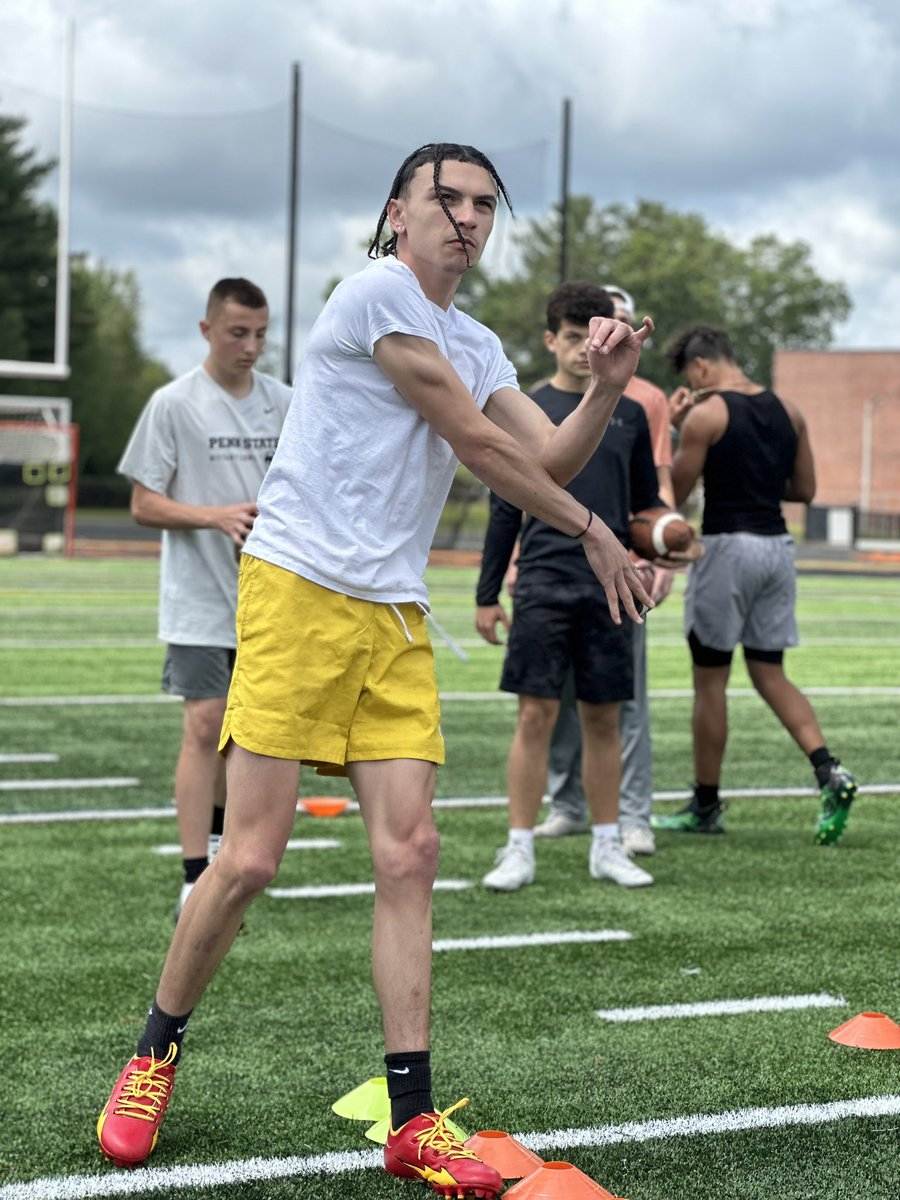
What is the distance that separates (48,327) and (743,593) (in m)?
55.1

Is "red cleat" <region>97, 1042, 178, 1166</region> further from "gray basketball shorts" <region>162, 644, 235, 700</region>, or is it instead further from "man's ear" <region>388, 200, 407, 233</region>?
"gray basketball shorts" <region>162, 644, 235, 700</region>

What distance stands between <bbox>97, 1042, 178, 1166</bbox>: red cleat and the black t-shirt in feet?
9.27

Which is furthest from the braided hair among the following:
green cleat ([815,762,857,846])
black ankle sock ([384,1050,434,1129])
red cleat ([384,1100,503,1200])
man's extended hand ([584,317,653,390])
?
green cleat ([815,762,857,846])

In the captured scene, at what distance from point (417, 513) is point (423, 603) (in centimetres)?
20

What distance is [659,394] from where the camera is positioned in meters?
6.71

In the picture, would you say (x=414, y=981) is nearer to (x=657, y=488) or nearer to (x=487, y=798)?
(x=657, y=488)

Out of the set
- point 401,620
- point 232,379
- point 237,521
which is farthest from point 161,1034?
point 232,379

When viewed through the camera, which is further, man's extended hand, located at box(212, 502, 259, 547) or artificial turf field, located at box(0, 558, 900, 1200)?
man's extended hand, located at box(212, 502, 259, 547)

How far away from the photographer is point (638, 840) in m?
6.59

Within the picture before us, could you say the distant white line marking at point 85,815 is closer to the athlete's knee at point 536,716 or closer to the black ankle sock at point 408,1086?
the athlete's knee at point 536,716

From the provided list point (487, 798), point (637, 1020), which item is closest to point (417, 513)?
point (637, 1020)

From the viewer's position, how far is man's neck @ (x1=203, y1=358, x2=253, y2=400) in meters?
5.56

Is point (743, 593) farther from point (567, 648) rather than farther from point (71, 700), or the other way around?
point (71, 700)

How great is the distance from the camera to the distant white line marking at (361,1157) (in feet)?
10.5
